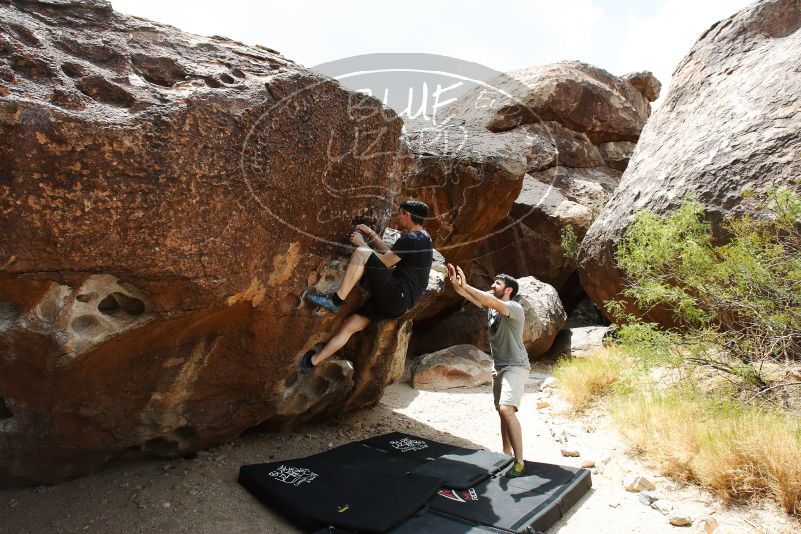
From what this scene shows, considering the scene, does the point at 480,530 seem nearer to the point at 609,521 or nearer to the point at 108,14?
the point at 609,521

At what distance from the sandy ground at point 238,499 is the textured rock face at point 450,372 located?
2517 millimetres

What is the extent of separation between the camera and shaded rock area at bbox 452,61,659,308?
1208cm

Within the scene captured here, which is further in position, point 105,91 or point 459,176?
point 459,176

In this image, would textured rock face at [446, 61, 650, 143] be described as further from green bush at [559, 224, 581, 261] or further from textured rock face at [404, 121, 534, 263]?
textured rock face at [404, 121, 534, 263]

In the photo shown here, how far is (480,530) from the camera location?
11.8ft

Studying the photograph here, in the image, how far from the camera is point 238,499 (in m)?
4.12

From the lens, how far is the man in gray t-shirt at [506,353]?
15.5 feet

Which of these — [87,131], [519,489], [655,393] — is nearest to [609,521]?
[519,489]

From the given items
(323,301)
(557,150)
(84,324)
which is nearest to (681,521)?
(323,301)

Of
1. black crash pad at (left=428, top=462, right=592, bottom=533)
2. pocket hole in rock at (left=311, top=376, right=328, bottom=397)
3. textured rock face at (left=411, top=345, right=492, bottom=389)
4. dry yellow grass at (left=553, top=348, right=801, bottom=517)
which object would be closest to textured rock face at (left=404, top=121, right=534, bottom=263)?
textured rock face at (left=411, top=345, right=492, bottom=389)

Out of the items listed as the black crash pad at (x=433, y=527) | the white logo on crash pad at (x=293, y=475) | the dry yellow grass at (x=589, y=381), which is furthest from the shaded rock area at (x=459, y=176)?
the black crash pad at (x=433, y=527)

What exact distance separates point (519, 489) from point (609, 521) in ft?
2.12

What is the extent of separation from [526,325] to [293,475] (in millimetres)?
5845

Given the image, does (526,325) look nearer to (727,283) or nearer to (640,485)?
(727,283)
